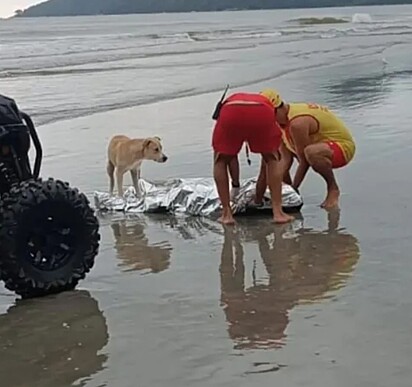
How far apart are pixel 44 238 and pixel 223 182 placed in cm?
228

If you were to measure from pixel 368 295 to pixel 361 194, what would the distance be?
3120 millimetres

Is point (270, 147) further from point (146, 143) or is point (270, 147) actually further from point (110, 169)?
point (110, 169)

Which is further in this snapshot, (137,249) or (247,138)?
(247,138)

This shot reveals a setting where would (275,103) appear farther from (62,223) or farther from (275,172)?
(62,223)

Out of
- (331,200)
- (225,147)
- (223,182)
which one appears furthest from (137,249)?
(331,200)

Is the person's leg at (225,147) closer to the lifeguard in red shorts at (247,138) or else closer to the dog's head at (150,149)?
the lifeguard in red shorts at (247,138)

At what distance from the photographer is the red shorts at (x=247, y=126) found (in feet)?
24.5

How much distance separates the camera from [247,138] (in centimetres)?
757

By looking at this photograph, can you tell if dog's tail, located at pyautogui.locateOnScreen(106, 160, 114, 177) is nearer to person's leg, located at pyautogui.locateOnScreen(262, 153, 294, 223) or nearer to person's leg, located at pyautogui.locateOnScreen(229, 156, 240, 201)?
person's leg, located at pyautogui.locateOnScreen(229, 156, 240, 201)

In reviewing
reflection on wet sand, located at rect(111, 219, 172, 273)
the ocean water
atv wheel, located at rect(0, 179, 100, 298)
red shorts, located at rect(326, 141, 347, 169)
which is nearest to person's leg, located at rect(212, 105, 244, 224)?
the ocean water

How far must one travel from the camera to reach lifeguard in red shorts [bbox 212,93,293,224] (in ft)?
24.6

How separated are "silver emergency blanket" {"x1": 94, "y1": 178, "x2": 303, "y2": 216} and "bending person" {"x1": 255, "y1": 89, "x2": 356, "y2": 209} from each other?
6.2 inches

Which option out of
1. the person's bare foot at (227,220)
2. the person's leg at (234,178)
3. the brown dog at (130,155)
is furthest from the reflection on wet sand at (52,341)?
the brown dog at (130,155)

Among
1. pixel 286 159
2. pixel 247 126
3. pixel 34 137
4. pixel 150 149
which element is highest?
pixel 34 137
